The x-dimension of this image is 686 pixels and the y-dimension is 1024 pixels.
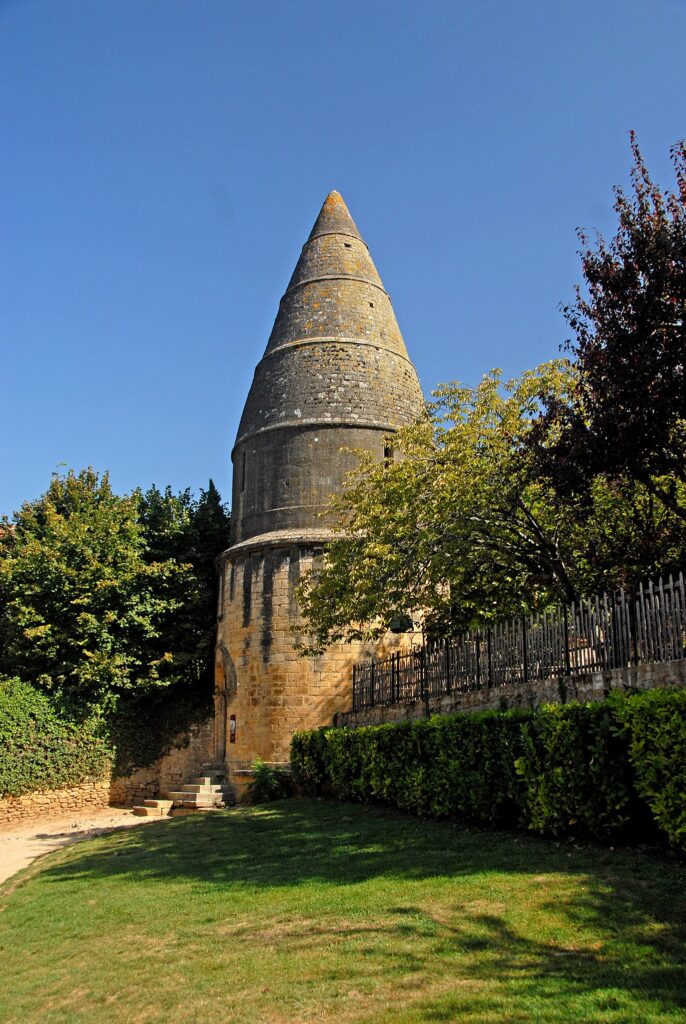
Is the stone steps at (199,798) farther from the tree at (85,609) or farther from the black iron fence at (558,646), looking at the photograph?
the black iron fence at (558,646)

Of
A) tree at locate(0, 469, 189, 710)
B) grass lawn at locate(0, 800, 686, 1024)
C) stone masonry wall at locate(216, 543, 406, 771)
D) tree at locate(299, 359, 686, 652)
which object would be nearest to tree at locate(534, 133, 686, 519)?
tree at locate(299, 359, 686, 652)

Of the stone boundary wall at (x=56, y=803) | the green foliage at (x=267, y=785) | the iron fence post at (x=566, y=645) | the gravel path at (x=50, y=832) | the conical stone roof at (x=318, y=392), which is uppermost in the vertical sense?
the conical stone roof at (x=318, y=392)

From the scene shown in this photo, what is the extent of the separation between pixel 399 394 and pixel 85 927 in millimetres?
16451

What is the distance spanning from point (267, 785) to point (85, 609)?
6.93m

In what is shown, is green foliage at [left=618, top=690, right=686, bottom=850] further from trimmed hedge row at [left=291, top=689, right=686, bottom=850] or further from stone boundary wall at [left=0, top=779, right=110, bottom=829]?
stone boundary wall at [left=0, top=779, right=110, bottom=829]

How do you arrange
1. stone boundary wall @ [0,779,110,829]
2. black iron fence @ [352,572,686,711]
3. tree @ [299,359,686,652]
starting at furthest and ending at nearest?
1. stone boundary wall @ [0,779,110,829]
2. tree @ [299,359,686,652]
3. black iron fence @ [352,572,686,711]

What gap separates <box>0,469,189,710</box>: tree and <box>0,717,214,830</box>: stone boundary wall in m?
2.05

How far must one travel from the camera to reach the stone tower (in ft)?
65.5

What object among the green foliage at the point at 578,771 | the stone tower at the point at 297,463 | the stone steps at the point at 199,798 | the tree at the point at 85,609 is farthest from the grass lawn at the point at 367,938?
the tree at the point at 85,609

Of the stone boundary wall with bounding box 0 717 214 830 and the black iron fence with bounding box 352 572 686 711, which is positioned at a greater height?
the black iron fence with bounding box 352 572 686 711

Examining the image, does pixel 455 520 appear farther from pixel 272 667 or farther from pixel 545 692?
pixel 272 667

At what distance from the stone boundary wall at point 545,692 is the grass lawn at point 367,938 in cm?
223

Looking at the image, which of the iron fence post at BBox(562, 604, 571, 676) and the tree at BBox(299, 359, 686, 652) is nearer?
the iron fence post at BBox(562, 604, 571, 676)

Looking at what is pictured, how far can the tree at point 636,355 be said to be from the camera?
10.8 m
